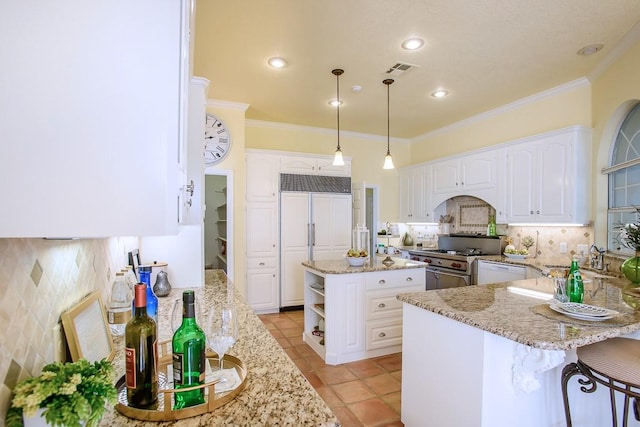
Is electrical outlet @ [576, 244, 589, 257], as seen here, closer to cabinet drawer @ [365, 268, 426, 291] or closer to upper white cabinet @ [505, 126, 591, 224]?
upper white cabinet @ [505, 126, 591, 224]

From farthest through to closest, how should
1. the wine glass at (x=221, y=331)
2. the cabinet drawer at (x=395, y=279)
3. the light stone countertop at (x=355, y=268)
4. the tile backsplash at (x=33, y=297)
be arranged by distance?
the cabinet drawer at (x=395, y=279), the light stone countertop at (x=355, y=268), the wine glass at (x=221, y=331), the tile backsplash at (x=33, y=297)

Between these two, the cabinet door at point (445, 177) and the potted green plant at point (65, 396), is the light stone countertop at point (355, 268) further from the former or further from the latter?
the potted green plant at point (65, 396)

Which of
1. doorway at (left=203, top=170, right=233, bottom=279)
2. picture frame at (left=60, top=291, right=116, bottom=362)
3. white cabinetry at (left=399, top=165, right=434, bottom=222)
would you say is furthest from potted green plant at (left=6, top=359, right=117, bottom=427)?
white cabinetry at (left=399, top=165, right=434, bottom=222)

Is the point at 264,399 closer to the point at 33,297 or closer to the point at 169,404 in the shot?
the point at 169,404

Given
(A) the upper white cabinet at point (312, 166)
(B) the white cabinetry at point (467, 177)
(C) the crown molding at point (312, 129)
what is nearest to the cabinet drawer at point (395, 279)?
(B) the white cabinetry at point (467, 177)

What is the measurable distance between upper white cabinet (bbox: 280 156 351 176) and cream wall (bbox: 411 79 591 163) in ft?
5.42

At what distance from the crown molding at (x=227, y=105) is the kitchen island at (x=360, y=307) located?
2.32 m

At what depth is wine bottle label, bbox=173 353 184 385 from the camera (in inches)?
35.1

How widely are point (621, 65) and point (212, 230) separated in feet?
14.7

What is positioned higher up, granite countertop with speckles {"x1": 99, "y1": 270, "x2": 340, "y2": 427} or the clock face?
the clock face

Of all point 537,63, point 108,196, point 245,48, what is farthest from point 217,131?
point 108,196

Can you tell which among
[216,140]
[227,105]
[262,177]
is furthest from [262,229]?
[227,105]

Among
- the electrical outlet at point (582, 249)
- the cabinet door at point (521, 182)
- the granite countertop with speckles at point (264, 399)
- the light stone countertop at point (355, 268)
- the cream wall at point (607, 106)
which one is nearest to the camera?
the granite countertop with speckles at point (264, 399)

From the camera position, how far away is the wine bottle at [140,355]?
Result: 0.85m
